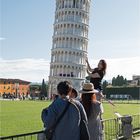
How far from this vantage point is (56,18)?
109 meters

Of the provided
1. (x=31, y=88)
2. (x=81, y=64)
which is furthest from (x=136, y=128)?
(x=31, y=88)

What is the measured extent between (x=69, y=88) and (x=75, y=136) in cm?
68

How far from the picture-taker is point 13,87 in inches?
4958

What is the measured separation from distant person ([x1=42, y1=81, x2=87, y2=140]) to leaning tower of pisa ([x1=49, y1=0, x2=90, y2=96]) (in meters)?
96.3

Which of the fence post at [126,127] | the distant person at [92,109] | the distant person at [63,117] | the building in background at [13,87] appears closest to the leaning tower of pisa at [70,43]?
the building in background at [13,87]

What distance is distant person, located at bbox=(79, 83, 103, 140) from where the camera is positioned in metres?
6.57

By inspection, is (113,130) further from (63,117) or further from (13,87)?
(13,87)

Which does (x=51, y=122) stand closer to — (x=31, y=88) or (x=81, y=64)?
(x=81, y=64)

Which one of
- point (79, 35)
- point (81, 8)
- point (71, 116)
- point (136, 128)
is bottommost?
point (136, 128)

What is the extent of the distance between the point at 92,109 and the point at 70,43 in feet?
322

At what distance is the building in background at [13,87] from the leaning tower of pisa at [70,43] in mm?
13719

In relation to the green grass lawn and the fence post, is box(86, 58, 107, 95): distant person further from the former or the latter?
the green grass lawn

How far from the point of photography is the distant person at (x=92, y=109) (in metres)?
6.57

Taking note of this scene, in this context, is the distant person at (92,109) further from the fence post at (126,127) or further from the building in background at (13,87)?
the building in background at (13,87)
